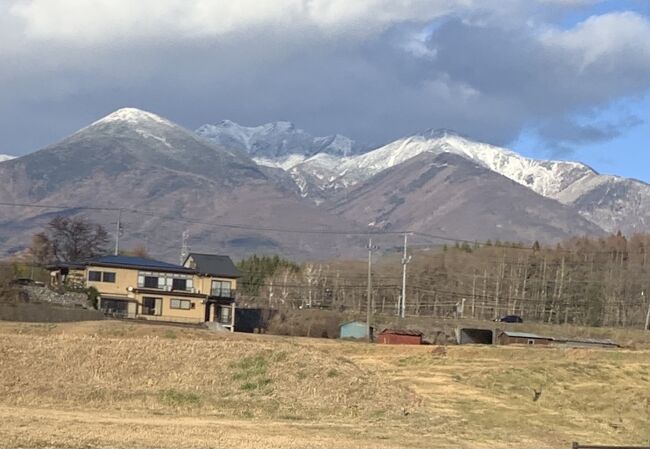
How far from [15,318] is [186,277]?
95.1ft

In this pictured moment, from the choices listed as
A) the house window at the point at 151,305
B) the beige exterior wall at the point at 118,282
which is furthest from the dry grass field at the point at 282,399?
the beige exterior wall at the point at 118,282

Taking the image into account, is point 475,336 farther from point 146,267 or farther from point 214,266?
point 146,267

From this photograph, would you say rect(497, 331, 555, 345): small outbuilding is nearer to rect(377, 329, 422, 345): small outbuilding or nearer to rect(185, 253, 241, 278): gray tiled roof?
rect(377, 329, 422, 345): small outbuilding

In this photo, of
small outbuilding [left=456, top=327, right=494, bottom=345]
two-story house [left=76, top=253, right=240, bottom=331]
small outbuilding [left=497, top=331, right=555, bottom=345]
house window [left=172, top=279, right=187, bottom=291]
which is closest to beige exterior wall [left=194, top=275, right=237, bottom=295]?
two-story house [left=76, top=253, right=240, bottom=331]

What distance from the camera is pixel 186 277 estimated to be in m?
95.7

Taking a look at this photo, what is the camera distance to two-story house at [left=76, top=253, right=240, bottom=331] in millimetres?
91438

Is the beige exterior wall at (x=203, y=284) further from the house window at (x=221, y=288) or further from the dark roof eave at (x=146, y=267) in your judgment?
the dark roof eave at (x=146, y=267)

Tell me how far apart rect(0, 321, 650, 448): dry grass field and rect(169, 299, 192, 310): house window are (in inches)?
1834

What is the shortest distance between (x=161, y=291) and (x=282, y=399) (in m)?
58.1

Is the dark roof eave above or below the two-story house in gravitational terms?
above

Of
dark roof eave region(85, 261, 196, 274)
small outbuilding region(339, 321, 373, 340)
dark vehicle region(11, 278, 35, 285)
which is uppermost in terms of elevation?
dark roof eave region(85, 261, 196, 274)

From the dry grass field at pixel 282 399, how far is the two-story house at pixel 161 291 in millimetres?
46181

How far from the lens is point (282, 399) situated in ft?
120

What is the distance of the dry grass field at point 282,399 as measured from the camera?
89.5 feet
